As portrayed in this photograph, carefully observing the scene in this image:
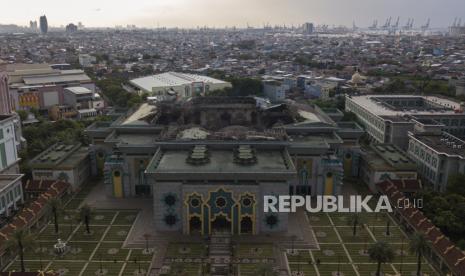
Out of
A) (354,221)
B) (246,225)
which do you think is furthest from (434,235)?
(246,225)

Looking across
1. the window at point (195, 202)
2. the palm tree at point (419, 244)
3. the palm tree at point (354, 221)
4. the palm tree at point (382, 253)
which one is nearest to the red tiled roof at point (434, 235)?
the palm tree at point (419, 244)

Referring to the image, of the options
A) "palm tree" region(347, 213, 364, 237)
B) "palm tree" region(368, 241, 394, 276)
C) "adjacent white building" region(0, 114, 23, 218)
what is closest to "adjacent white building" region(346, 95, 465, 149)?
"palm tree" region(347, 213, 364, 237)

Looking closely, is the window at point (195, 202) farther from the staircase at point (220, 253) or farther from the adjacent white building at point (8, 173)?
the adjacent white building at point (8, 173)

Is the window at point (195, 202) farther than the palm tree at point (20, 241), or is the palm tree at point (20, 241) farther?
the window at point (195, 202)

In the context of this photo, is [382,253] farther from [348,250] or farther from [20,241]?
[20,241]

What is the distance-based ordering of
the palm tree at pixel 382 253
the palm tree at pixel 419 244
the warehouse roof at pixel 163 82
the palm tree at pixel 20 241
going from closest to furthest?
1. the palm tree at pixel 419 244
2. the palm tree at pixel 382 253
3. the palm tree at pixel 20 241
4. the warehouse roof at pixel 163 82

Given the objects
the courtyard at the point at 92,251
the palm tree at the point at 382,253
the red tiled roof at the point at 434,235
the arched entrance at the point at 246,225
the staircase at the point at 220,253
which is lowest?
the courtyard at the point at 92,251

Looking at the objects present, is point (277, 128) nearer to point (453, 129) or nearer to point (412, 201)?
point (412, 201)

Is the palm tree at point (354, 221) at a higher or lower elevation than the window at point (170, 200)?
lower
